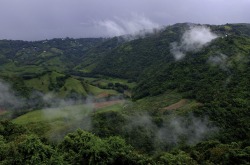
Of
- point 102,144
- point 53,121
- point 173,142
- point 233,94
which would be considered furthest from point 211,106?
point 102,144

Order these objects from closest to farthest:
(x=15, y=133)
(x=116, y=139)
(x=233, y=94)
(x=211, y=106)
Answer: (x=116, y=139) → (x=15, y=133) → (x=211, y=106) → (x=233, y=94)

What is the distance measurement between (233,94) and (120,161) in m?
102

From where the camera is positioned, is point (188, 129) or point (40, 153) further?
point (188, 129)

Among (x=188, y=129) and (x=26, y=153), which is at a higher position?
(x=26, y=153)

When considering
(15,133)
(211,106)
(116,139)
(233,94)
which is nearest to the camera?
(116,139)

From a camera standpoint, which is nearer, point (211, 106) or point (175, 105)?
point (211, 106)

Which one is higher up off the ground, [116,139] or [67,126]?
[116,139]

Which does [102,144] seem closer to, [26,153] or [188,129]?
[26,153]

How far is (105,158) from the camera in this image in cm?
8900

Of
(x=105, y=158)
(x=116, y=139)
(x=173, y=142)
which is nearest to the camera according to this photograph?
(x=105, y=158)

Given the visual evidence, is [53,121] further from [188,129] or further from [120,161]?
[120,161]

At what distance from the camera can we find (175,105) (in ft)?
606

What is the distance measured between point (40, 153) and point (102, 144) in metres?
16.5

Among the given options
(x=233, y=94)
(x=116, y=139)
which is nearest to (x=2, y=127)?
(x=116, y=139)
